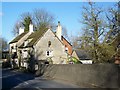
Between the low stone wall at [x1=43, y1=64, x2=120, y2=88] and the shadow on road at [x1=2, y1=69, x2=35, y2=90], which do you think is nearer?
the low stone wall at [x1=43, y1=64, x2=120, y2=88]

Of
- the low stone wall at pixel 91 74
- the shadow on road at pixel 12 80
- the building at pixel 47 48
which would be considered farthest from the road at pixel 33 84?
the building at pixel 47 48

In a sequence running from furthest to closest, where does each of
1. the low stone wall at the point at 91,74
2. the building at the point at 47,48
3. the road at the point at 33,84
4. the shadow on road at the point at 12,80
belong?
the building at the point at 47,48 → the shadow on road at the point at 12,80 → the road at the point at 33,84 → the low stone wall at the point at 91,74

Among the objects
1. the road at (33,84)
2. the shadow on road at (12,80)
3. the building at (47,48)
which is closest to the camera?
the road at (33,84)

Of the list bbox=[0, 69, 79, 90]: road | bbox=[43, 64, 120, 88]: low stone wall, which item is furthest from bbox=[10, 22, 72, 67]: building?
bbox=[0, 69, 79, 90]: road

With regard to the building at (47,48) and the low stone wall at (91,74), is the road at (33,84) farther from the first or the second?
the building at (47,48)

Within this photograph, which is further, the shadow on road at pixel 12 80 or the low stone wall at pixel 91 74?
the shadow on road at pixel 12 80

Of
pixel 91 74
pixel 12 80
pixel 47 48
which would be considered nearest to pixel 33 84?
pixel 91 74

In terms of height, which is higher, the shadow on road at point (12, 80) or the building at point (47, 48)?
the building at point (47, 48)

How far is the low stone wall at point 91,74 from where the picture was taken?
2216 centimetres

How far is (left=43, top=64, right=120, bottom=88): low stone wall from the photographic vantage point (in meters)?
22.2

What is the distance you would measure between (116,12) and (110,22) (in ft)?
9.38

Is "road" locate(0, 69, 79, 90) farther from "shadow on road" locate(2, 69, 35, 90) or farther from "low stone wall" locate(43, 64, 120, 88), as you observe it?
"low stone wall" locate(43, 64, 120, 88)

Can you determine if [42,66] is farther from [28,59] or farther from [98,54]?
[28,59]

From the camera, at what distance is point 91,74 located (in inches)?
1060
